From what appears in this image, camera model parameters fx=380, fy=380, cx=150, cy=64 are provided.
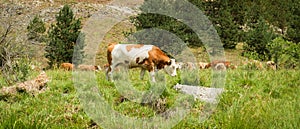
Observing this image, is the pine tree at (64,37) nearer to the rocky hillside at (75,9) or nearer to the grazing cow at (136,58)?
the rocky hillside at (75,9)

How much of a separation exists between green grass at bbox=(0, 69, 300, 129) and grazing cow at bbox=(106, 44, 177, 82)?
1171mm

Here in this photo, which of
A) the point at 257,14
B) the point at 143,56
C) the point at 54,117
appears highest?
the point at 257,14

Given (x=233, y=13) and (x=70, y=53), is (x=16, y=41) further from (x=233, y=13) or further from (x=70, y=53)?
(x=233, y=13)

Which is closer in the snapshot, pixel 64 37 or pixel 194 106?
pixel 194 106

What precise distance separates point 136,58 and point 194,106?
163 inches

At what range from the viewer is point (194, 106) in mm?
7438

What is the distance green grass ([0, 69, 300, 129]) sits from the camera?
5.55 m

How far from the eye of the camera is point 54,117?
6.48m

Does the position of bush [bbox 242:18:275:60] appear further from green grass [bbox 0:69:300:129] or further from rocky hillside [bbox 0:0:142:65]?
green grass [bbox 0:69:300:129]

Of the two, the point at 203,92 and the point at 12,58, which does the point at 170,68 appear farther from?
the point at 12,58

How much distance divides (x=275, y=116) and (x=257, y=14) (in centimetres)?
5067

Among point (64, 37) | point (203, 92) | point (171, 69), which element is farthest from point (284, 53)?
point (64, 37)

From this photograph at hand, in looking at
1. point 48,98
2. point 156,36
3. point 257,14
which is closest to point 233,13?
point 257,14

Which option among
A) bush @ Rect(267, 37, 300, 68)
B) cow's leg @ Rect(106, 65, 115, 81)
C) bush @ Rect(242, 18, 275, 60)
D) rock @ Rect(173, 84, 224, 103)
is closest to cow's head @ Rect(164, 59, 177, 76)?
cow's leg @ Rect(106, 65, 115, 81)
